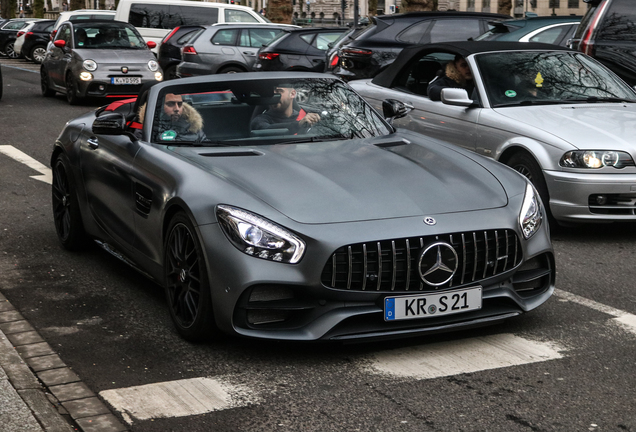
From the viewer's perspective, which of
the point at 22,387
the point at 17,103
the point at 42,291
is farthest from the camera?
the point at 17,103

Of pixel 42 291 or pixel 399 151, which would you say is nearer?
pixel 399 151

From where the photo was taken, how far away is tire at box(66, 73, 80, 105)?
60.9 ft

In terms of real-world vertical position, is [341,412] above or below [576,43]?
below

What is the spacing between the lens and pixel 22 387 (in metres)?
4.27

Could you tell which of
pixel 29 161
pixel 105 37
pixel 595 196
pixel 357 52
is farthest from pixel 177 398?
pixel 105 37

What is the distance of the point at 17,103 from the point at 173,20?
8315 mm

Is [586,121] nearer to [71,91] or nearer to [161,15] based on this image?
[71,91]

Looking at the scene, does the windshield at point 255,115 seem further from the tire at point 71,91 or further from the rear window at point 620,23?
the tire at point 71,91

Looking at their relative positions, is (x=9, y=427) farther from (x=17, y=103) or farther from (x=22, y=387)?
(x=17, y=103)

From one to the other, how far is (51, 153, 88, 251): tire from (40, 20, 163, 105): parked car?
36.9 ft

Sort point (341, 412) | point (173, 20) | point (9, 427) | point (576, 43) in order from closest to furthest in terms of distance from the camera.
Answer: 1. point (9, 427)
2. point (341, 412)
3. point (576, 43)
4. point (173, 20)

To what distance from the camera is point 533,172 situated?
7.47 metres

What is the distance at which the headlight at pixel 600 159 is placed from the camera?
279 inches

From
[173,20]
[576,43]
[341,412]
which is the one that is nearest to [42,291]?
[341,412]
